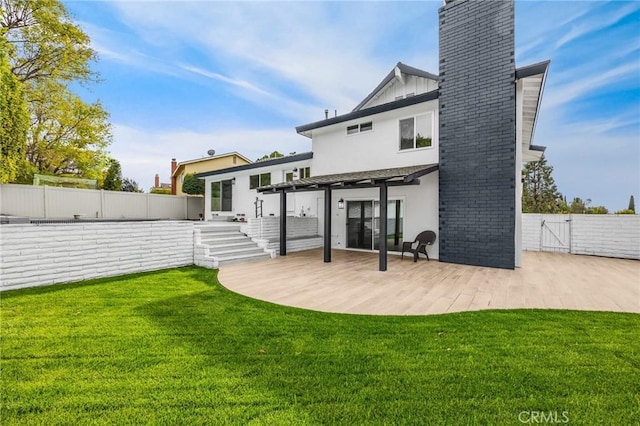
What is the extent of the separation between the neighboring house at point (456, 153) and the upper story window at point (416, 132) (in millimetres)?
35

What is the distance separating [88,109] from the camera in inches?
654

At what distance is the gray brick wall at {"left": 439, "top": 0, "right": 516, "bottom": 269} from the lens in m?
8.00

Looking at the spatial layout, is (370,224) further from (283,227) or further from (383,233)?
(383,233)

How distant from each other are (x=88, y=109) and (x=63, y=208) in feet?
22.8

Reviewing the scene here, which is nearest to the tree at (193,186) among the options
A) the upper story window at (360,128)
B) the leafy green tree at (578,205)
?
the upper story window at (360,128)

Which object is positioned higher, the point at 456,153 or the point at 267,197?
the point at 456,153

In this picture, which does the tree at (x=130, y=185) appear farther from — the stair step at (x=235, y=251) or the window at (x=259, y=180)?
the stair step at (x=235, y=251)

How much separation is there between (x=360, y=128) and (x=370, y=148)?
39.4 inches

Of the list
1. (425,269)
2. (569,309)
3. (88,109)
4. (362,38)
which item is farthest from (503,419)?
(88,109)

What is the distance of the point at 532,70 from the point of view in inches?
301

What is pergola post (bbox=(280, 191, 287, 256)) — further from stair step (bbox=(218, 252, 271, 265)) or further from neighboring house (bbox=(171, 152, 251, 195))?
neighboring house (bbox=(171, 152, 251, 195))

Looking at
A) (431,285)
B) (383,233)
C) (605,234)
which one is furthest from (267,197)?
(605,234)

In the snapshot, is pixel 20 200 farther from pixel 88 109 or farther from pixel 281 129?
pixel 281 129

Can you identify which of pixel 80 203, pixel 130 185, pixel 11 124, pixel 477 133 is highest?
pixel 130 185
